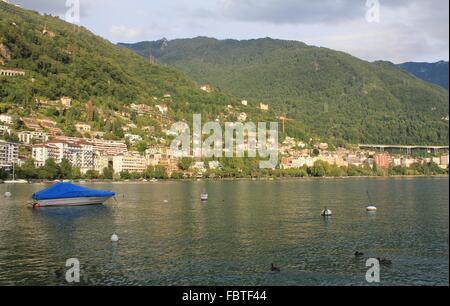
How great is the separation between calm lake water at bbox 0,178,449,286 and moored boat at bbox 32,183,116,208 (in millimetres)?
2784

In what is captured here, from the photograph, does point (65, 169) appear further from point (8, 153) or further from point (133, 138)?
point (133, 138)

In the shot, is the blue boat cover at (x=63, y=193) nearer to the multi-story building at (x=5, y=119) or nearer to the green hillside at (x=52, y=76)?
the multi-story building at (x=5, y=119)

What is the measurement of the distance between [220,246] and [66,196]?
96.1 feet

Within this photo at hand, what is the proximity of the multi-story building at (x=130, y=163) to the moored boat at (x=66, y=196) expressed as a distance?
8547 centimetres

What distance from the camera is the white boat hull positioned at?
52.7 m

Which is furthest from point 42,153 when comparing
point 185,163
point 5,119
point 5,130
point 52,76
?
point 52,76

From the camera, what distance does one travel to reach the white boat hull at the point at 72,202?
52.7 meters

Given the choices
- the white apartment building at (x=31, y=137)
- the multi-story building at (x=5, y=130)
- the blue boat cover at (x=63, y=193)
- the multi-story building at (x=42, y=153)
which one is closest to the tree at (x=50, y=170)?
the multi-story building at (x=42, y=153)

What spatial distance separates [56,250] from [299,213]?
26878mm

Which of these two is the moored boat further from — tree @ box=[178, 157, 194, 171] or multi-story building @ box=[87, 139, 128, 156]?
tree @ box=[178, 157, 194, 171]

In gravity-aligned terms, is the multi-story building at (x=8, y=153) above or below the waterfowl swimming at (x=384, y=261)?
above

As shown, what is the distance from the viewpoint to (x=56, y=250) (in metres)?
28.3

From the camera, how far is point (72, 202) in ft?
180
